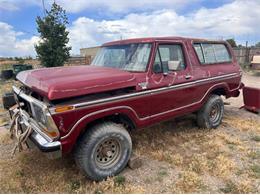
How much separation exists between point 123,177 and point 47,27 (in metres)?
12.9

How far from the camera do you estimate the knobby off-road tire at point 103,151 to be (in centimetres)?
323

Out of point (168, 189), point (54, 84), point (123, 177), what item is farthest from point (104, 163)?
point (54, 84)

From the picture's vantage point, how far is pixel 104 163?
350 cm

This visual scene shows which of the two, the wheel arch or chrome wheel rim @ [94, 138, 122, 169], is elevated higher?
the wheel arch

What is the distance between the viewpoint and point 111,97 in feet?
11.0

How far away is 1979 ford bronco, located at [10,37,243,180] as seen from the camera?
118 inches

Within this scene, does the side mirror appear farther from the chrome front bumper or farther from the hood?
the chrome front bumper

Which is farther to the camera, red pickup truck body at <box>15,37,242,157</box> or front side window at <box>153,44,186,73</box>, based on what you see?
front side window at <box>153,44,186,73</box>

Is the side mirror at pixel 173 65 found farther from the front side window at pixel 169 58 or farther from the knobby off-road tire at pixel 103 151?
the knobby off-road tire at pixel 103 151

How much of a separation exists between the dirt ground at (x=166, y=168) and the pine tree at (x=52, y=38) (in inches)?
392

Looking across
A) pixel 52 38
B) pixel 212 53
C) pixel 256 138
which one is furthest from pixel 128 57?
pixel 52 38

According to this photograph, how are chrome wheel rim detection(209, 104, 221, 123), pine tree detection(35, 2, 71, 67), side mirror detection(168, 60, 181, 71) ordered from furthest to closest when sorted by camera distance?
1. pine tree detection(35, 2, 71, 67)
2. chrome wheel rim detection(209, 104, 221, 123)
3. side mirror detection(168, 60, 181, 71)

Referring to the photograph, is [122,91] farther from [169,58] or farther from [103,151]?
[169,58]

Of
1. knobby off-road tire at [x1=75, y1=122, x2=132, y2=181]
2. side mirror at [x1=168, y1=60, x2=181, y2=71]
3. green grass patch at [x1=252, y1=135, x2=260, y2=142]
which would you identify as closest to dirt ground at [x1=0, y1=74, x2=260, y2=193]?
A: green grass patch at [x1=252, y1=135, x2=260, y2=142]
